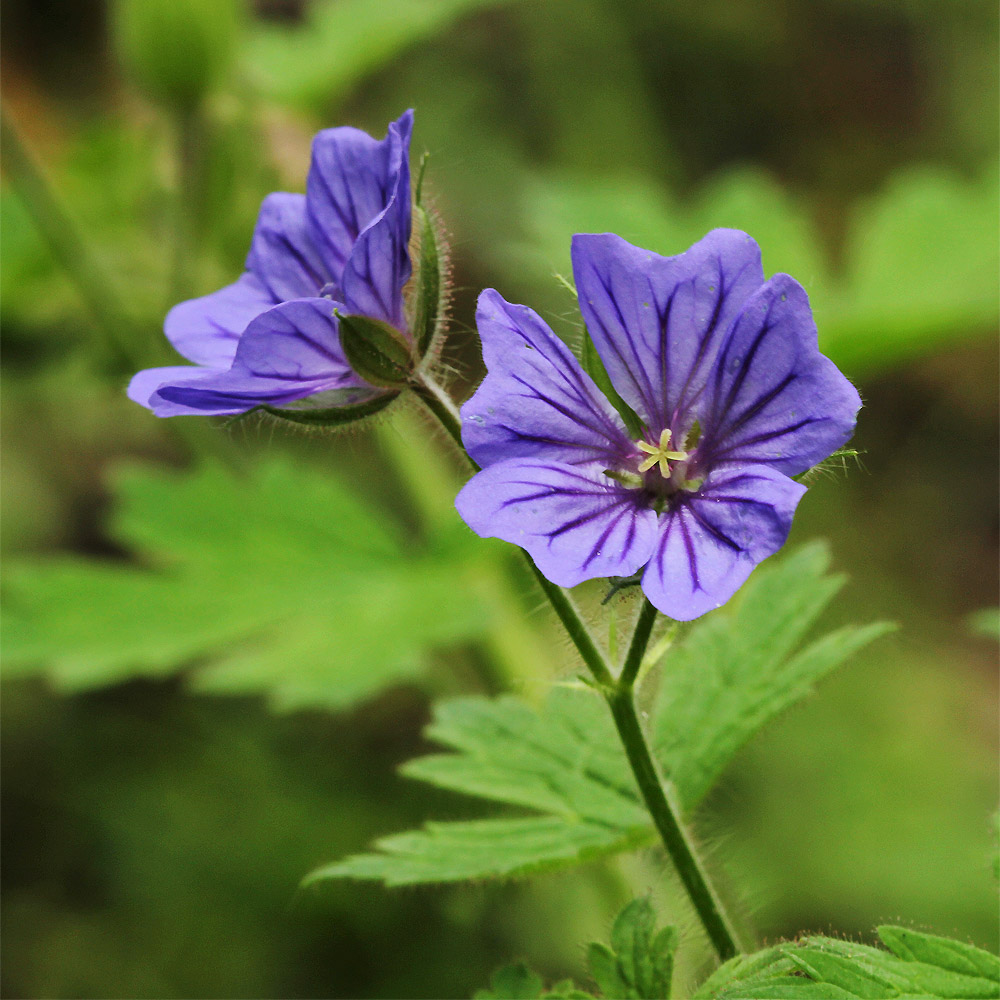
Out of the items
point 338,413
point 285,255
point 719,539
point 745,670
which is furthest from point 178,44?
point 719,539

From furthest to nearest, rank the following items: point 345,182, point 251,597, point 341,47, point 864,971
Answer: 1. point 341,47
2. point 251,597
3. point 345,182
4. point 864,971

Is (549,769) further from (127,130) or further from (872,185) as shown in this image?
(872,185)

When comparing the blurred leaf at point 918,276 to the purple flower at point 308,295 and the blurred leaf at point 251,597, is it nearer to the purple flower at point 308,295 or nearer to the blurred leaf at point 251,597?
the blurred leaf at point 251,597

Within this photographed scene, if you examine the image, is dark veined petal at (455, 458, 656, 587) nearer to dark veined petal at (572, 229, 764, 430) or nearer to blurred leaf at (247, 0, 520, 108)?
dark veined petal at (572, 229, 764, 430)

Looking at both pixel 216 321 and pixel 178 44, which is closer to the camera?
pixel 216 321

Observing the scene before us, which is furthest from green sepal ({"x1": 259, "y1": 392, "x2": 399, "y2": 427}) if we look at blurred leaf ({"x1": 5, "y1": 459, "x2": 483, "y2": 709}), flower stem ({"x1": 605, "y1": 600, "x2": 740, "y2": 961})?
blurred leaf ({"x1": 5, "y1": 459, "x2": 483, "y2": 709})

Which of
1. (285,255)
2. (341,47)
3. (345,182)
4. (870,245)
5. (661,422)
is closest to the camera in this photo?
(661,422)

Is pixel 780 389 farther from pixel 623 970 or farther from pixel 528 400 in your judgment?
pixel 623 970
